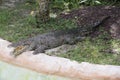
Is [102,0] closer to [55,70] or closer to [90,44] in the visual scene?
[90,44]

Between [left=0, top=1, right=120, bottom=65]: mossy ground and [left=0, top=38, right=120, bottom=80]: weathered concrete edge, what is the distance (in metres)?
0.20

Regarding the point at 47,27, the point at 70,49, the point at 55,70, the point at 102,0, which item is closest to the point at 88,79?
the point at 55,70

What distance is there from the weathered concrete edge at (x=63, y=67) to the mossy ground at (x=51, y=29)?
8.0 inches

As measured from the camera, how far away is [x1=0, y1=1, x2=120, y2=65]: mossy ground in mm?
5391

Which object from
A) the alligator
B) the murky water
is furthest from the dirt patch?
the murky water

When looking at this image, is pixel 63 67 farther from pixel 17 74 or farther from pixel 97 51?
pixel 17 74

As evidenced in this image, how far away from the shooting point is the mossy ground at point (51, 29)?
5.39 m

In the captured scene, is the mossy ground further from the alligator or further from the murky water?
the murky water

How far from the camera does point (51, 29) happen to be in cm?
650

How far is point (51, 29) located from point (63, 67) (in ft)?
4.92

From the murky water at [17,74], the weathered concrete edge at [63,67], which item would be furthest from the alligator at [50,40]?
the murky water at [17,74]

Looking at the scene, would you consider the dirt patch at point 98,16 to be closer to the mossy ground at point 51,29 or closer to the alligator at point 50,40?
the mossy ground at point 51,29

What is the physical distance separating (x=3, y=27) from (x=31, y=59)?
155 centimetres

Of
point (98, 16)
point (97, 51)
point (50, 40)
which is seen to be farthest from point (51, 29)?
point (97, 51)
